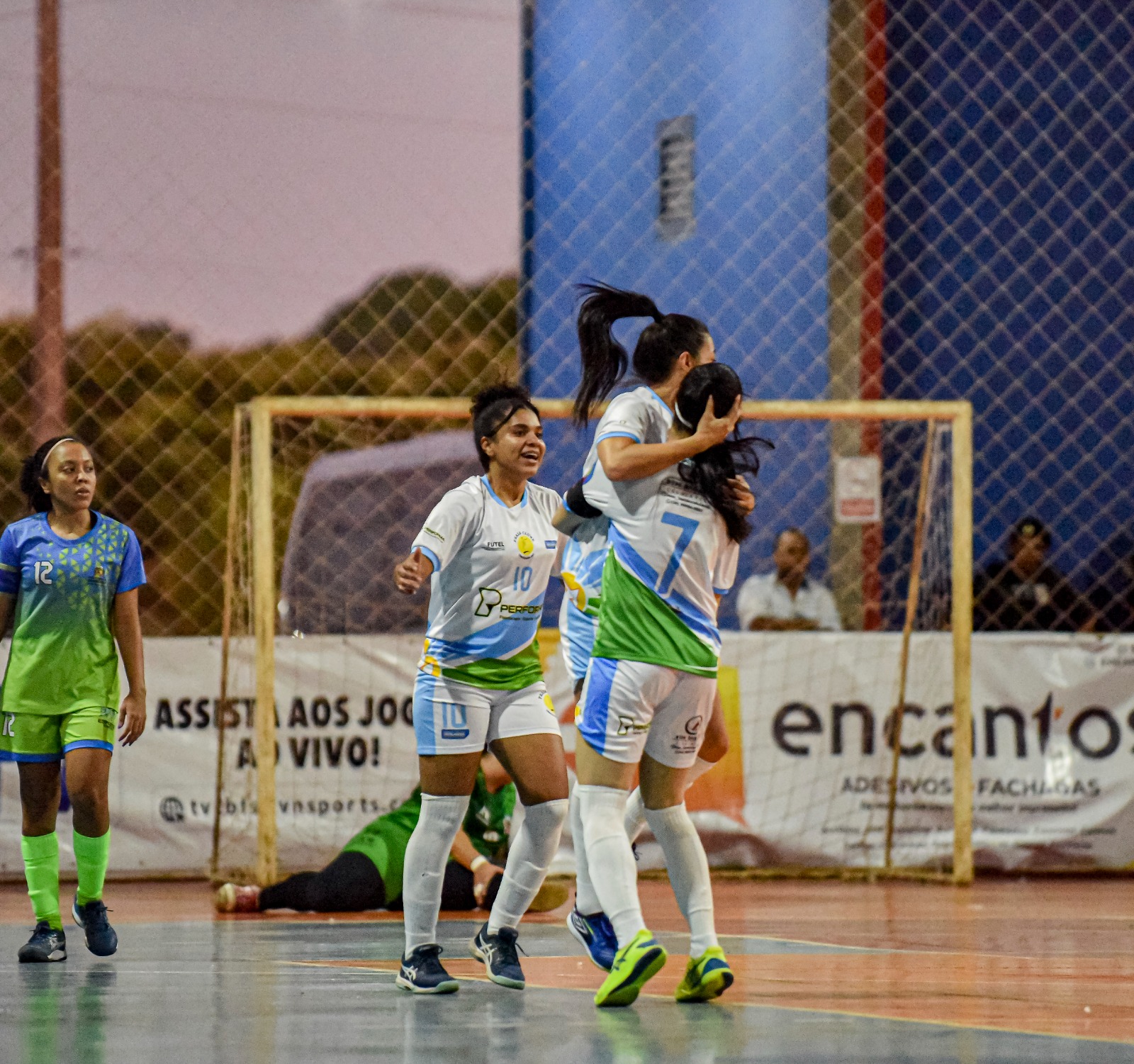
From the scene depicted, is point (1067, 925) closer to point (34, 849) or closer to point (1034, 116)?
point (34, 849)

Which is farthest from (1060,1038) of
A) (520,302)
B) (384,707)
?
(520,302)

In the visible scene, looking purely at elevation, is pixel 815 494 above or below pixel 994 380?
below

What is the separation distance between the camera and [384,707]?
9.12 meters

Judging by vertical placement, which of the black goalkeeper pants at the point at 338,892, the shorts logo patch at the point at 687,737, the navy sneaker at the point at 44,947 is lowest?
the black goalkeeper pants at the point at 338,892

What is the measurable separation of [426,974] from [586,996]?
42 centimetres

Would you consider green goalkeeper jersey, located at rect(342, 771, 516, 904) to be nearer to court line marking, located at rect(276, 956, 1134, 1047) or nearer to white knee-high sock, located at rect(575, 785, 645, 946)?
court line marking, located at rect(276, 956, 1134, 1047)

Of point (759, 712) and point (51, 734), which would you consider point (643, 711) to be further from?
point (759, 712)

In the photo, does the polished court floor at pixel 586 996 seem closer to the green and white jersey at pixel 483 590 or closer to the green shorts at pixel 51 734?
the green shorts at pixel 51 734

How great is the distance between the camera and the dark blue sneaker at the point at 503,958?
497 centimetres

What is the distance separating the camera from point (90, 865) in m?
5.93

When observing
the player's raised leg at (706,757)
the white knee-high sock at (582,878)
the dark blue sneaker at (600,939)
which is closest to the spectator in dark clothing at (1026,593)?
the player's raised leg at (706,757)

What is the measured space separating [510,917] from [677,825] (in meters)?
0.62

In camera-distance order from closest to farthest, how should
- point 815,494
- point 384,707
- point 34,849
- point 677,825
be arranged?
point 677,825 → point 34,849 → point 384,707 → point 815,494

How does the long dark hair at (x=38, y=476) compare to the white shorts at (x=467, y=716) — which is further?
the long dark hair at (x=38, y=476)
